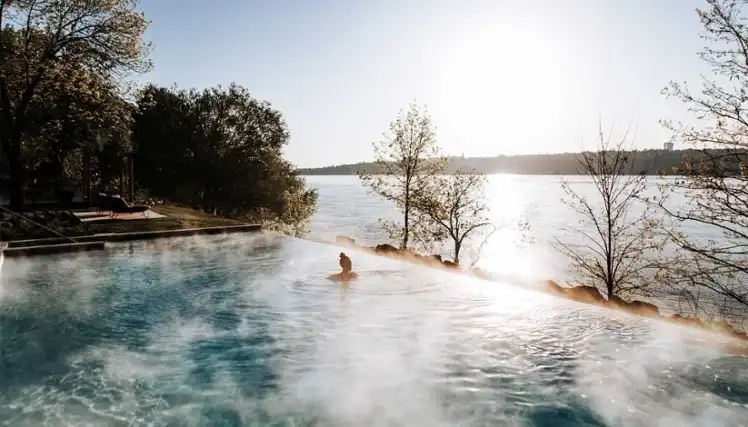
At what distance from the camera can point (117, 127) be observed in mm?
23094

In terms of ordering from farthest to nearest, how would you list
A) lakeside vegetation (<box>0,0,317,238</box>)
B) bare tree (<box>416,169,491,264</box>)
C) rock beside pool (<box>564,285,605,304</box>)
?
bare tree (<box>416,169,491,264</box>), lakeside vegetation (<box>0,0,317,238</box>), rock beside pool (<box>564,285,605,304</box>)

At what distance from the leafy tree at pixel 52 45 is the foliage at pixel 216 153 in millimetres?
14361

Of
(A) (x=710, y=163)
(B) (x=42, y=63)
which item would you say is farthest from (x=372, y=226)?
→ (A) (x=710, y=163)

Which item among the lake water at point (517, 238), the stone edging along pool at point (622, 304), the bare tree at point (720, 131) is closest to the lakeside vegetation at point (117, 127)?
the lake water at point (517, 238)

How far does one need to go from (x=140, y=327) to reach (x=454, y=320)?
5065mm

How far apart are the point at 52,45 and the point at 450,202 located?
63.1ft

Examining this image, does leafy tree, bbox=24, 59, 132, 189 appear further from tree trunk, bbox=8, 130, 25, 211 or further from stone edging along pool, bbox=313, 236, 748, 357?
stone edging along pool, bbox=313, 236, 748, 357

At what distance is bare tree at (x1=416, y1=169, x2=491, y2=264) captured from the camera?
27.0 meters

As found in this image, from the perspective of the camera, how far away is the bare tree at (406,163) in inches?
1101

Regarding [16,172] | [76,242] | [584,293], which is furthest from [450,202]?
[16,172]

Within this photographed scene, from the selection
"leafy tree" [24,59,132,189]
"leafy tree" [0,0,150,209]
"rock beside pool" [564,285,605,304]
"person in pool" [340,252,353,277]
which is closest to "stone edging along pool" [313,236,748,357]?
"rock beside pool" [564,285,605,304]

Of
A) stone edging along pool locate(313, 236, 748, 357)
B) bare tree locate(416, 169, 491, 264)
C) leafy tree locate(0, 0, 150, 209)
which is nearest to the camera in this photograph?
stone edging along pool locate(313, 236, 748, 357)

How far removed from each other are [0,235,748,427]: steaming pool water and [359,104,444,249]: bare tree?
56.7 feet

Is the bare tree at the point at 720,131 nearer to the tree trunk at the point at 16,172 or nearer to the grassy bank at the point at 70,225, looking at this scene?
the grassy bank at the point at 70,225
